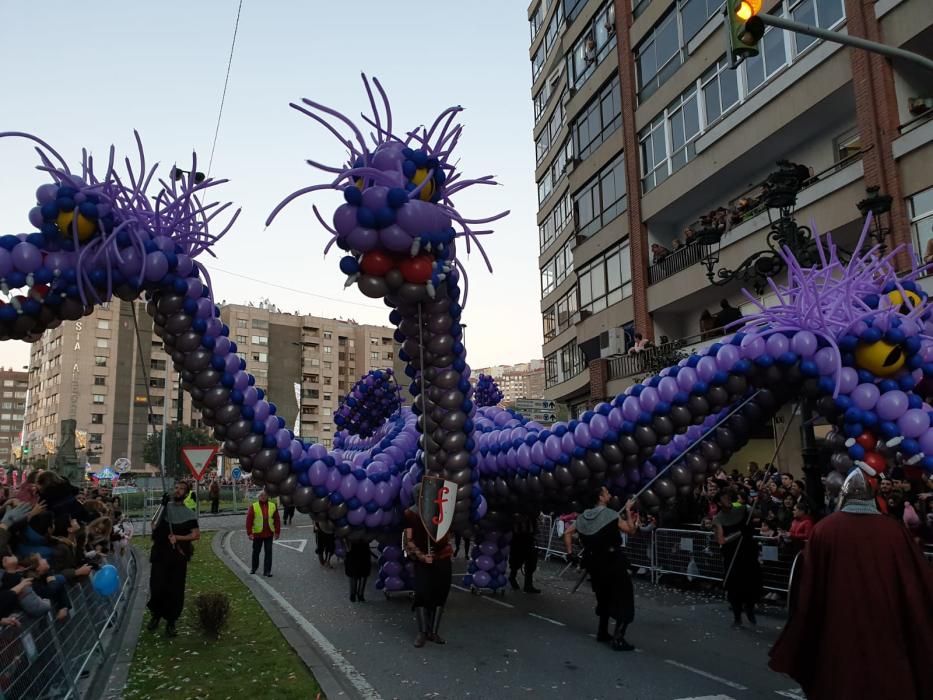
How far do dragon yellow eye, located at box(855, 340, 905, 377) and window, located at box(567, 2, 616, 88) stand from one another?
2103 centimetres

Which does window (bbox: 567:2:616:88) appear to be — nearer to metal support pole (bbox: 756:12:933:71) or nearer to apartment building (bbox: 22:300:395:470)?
metal support pole (bbox: 756:12:933:71)

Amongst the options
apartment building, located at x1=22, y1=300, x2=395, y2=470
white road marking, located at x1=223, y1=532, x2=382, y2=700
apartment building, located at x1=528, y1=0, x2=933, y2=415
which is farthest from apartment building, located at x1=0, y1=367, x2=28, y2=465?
white road marking, located at x1=223, y1=532, x2=382, y2=700

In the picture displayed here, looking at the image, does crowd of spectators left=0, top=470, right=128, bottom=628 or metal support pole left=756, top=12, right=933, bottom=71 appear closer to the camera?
crowd of spectators left=0, top=470, right=128, bottom=628

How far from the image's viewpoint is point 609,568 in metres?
7.60

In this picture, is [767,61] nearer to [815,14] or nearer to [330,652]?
[815,14]

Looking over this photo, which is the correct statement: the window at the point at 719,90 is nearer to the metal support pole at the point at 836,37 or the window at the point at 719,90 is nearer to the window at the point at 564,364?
the window at the point at 564,364

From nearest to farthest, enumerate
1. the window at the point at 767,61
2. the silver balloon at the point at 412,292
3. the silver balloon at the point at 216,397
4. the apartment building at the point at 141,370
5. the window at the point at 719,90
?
the silver balloon at the point at 412,292 < the silver balloon at the point at 216,397 < the window at the point at 767,61 < the window at the point at 719,90 < the apartment building at the point at 141,370

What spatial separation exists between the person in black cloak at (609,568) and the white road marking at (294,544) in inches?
463

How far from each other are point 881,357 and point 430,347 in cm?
454

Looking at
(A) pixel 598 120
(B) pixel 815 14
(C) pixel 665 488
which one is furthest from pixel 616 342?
(C) pixel 665 488

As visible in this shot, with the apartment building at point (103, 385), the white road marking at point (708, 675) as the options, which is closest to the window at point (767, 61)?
the white road marking at point (708, 675)

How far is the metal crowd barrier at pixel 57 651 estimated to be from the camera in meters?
4.46

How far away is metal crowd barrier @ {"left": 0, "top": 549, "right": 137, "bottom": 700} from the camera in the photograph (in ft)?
14.6

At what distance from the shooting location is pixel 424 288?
7.29 metres
